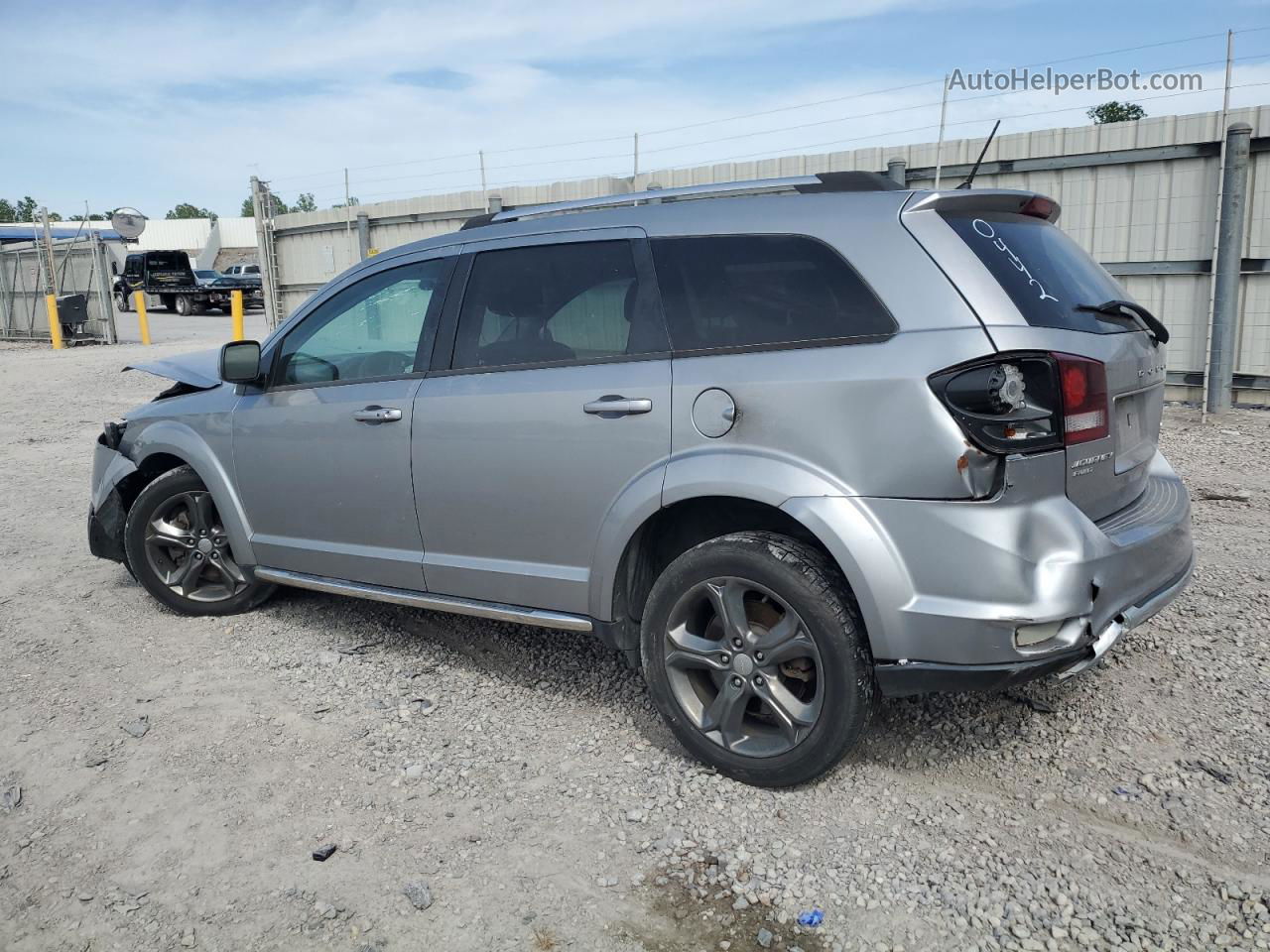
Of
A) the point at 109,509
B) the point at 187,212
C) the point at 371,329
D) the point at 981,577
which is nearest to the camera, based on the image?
the point at 981,577

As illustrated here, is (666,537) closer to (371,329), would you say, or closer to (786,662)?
(786,662)

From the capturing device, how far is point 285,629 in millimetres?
4887

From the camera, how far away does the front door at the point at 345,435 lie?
410 centimetres

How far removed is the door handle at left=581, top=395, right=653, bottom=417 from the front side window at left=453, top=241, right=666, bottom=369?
0.18 meters

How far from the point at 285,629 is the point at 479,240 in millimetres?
2142

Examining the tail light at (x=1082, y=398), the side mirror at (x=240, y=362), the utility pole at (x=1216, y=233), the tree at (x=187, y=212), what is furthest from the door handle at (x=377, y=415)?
the tree at (x=187, y=212)

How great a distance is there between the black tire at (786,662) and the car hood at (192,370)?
2710mm

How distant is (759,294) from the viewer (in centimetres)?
328

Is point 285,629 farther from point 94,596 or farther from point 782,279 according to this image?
point 782,279

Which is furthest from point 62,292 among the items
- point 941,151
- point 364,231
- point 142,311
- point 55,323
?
point 941,151

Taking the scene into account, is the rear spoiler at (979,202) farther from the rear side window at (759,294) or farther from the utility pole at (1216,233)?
the utility pole at (1216,233)

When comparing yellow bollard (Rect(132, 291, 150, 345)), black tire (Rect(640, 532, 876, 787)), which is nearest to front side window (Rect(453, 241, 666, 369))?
black tire (Rect(640, 532, 876, 787))

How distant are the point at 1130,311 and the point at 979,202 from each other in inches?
26.9

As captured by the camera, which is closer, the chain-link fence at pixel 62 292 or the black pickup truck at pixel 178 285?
the chain-link fence at pixel 62 292
